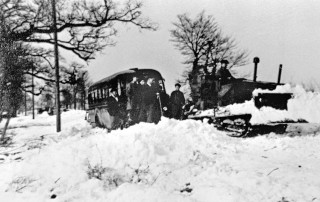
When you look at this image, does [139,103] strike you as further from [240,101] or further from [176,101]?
[240,101]

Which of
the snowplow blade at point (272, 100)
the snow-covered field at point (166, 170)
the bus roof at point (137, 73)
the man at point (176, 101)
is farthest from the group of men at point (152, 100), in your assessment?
the snow-covered field at point (166, 170)

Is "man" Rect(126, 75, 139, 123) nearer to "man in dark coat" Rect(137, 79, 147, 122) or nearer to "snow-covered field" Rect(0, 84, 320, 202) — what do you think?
"man in dark coat" Rect(137, 79, 147, 122)

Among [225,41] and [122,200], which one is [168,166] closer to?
[122,200]

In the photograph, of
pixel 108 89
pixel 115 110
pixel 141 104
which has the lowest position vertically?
pixel 115 110

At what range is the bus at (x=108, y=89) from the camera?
12.4 m

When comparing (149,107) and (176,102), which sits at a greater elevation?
(176,102)

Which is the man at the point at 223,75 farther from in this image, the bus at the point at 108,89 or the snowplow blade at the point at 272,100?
the bus at the point at 108,89

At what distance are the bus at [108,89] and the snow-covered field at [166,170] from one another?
3969 millimetres

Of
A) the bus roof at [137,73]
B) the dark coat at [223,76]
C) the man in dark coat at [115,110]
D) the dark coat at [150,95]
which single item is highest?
the bus roof at [137,73]

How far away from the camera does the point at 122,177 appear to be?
17.9 ft

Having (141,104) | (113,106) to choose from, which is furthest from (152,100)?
(113,106)

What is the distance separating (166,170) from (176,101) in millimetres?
5788

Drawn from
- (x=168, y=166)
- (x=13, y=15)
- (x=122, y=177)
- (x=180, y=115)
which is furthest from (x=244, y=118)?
(x=13, y=15)

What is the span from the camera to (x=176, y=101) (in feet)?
37.2
